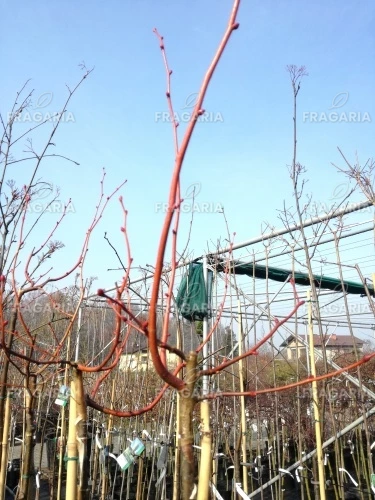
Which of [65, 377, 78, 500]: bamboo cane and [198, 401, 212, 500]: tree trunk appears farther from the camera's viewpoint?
[65, 377, 78, 500]: bamboo cane

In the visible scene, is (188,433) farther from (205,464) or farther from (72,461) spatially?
(72,461)

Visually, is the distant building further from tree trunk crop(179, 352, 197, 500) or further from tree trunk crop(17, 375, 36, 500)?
tree trunk crop(179, 352, 197, 500)

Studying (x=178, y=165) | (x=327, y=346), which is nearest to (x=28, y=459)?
(x=178, y=165)

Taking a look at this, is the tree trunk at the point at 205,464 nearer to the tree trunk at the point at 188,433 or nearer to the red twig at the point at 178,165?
the tree trunk at the point at 188,433

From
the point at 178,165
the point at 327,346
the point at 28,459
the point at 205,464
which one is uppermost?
the point at 327,346

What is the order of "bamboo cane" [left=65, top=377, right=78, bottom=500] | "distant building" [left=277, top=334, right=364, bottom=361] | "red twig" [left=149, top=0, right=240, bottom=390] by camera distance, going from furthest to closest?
"distant building" [left=277, top=334, right=364, bottom=361], "bamboo cane" [left=65, top=377, right=78, bottom=500], "red twig" [left=149, top=0, right=240, bottom=390]

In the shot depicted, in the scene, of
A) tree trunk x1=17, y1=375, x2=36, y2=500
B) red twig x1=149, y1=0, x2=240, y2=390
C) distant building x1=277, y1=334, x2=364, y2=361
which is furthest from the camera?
distant building x1=277, y1=334, x2=364, y2=361

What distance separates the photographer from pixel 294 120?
242cm

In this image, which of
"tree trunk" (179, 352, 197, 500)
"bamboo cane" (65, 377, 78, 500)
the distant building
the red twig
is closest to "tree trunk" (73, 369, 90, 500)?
"bamboo cane" (65, 377, 78, 500)

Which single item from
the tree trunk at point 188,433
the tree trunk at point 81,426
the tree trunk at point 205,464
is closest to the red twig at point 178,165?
the tree trunk at point 188,433

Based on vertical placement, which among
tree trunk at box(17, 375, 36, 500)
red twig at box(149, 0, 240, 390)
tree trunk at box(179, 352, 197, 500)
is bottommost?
tree trunk at box(17, 375, 36, 500)

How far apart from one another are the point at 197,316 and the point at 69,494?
11.1ft

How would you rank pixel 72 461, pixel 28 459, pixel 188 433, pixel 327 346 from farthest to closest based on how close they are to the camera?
1. pixel 327 346
2. pixel 28 459
3. pixel 72 461
4. pixel 188 433

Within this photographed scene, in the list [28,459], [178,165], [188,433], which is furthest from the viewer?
[28,459]
